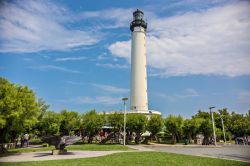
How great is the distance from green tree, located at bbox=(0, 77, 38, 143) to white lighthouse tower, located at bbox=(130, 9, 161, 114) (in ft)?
96.8

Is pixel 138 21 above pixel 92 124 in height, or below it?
above

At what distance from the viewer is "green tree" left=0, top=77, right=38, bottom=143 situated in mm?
17109

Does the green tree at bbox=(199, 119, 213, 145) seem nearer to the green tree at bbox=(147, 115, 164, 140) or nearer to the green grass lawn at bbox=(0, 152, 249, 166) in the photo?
the green tree at bbox=(147, 115, 164, 140)

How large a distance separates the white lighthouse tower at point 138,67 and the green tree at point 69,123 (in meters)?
15.2

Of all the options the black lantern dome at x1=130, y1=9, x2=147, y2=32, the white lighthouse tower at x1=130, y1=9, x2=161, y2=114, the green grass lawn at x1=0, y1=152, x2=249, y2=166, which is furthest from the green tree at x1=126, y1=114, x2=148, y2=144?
the black lantern dome at x1=130, y1=9, x2=147, y2=32

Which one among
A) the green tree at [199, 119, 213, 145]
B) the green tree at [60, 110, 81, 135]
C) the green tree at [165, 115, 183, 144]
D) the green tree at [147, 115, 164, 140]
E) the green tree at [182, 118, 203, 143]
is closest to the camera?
the green tree at [60, 110, 81, 135]

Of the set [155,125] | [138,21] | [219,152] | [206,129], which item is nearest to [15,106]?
[219,152]

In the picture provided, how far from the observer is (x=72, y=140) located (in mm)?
19344

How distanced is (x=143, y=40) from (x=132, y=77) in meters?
Answer: 7.85

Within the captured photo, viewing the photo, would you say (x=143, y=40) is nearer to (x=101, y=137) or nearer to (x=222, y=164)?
(x=101, y=137)

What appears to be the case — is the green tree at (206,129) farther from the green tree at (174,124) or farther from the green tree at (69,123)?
the green tree at (69,123)

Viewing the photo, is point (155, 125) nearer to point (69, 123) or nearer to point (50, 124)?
point (69, 123)

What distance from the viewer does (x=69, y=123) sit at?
34.0m

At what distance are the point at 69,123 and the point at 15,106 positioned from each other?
16.7 meters
